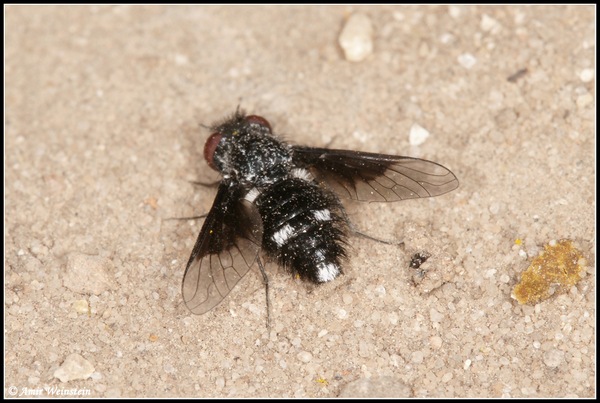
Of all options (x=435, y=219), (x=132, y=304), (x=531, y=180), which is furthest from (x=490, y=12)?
(x=132, y=304)

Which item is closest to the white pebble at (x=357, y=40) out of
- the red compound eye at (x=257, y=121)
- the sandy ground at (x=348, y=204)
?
the sandy ground at (x=348, y=204)

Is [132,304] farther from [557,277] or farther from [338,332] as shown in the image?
[557,277]

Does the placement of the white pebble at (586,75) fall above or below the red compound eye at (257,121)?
above

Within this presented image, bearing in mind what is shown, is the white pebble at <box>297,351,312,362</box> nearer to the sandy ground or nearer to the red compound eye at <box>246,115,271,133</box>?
the sandy ground

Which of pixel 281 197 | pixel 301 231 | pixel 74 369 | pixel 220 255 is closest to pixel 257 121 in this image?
pixel 281 197

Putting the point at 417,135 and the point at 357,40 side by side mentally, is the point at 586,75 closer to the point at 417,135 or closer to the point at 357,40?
the point at 417,135

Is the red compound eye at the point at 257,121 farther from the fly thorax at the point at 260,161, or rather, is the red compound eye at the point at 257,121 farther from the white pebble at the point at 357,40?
the white pebble at the point at 357,40

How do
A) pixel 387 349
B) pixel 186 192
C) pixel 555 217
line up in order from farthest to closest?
1. pixel 186 192
2. pixel 555 217
3. pixel 387 349
